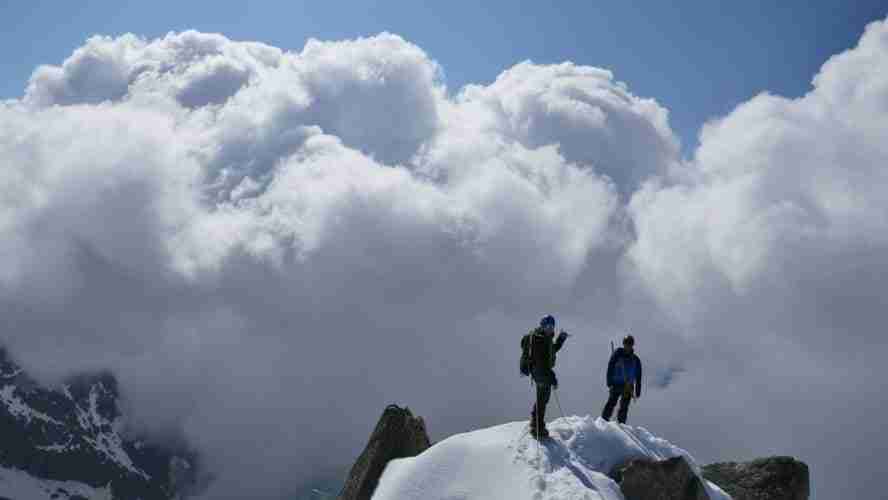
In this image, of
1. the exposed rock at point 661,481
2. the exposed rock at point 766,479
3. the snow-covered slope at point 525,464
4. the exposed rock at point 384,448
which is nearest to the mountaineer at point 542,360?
the snow-covered slope at point 525,464

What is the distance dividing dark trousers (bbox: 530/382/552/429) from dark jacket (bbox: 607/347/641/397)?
4330 mm

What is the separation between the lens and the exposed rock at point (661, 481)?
2189 cm

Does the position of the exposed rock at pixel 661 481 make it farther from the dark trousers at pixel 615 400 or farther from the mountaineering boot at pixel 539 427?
the dark trousers at pixel 615 400

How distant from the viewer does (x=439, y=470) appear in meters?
23.8

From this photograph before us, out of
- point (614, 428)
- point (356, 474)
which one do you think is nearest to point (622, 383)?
point (614, 428)

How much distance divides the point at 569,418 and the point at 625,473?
11.9 feet

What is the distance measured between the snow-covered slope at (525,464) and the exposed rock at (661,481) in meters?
0.49

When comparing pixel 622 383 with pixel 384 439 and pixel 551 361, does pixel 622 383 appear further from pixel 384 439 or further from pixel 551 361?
pixel 384 439

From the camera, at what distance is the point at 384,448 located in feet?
88.8

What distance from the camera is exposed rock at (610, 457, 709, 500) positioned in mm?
21891

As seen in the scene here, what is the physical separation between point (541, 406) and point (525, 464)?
6.91 ft

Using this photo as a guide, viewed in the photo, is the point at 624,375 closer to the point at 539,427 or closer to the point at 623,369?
the point at 623,369

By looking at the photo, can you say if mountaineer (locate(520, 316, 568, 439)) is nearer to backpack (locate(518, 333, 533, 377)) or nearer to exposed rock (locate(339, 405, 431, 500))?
backpack (locate(518, 333, 533, 377))

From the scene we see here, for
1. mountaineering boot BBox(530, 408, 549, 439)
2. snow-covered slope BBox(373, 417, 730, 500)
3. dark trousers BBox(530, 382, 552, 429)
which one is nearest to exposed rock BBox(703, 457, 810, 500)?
snow-covered slope BBox(373, 417, 730, 500)
